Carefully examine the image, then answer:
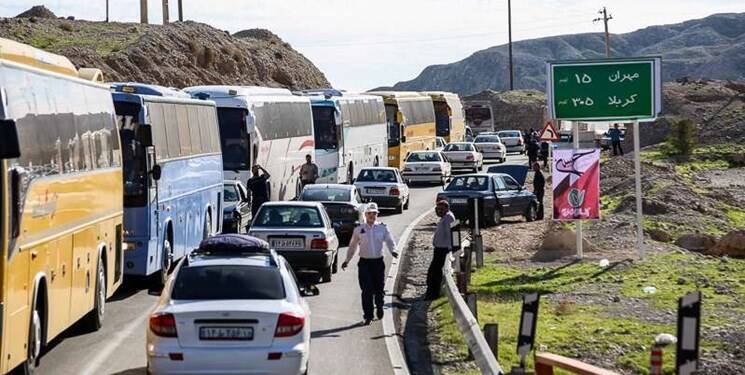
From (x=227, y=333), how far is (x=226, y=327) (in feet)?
0.18

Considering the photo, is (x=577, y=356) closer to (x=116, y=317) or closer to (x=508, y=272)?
(x=116, y=317)

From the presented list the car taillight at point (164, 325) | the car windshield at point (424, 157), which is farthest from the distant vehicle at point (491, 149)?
the car taillight at point (164, 325)

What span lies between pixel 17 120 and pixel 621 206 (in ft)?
99.9

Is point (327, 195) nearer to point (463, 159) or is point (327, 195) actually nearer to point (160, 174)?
point (160, 174)

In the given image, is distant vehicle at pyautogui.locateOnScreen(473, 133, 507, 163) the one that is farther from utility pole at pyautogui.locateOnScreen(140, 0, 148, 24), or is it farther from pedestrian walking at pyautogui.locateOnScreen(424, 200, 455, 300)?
pedestrian walking at pyautogui.locateOnScreen(424, 200, 455, 300)

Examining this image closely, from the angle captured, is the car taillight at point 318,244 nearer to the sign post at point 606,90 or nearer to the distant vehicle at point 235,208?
the sign post at point 606,90

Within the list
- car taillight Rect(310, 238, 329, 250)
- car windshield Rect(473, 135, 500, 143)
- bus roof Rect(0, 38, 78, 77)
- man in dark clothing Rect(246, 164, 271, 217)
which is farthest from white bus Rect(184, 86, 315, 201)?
car windshield Rect(473, 135, 500, 143)

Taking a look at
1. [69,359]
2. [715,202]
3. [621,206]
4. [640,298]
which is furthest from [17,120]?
[715,202]

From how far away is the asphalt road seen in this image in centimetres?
1591

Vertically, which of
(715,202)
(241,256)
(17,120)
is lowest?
(715,202)

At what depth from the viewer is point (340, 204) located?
31984mm

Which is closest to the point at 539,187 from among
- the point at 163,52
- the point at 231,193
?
the point at 231,193

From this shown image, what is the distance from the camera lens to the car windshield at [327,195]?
32250 mm

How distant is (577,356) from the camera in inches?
668
